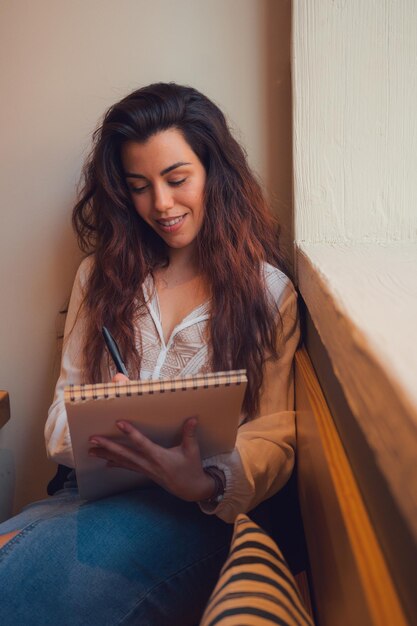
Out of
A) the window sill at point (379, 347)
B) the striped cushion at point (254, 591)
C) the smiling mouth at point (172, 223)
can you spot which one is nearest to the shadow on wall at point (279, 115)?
the smiling mouth at point (172, 223)

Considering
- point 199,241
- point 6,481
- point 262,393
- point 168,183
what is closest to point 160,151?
point 168,183

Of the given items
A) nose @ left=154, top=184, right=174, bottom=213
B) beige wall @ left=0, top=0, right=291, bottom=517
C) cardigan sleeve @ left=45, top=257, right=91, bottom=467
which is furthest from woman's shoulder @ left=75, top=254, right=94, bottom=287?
nose @ left=154, top=184, right=174, bottom=213

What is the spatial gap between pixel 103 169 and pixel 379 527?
77cm

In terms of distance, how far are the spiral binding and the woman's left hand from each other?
69mm

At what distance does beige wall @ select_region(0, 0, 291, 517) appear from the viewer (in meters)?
1.02

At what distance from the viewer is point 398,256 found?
744 millimetres

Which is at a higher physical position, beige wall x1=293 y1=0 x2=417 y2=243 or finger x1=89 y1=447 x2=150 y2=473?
beige wall x1=293 y1=0 x2=417 y2=243

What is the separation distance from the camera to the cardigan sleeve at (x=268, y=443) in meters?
0.77

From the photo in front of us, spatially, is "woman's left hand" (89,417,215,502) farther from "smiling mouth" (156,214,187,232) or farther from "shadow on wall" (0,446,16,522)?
"shadow on wall" (0,446,16,522)

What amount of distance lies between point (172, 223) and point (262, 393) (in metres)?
0.33

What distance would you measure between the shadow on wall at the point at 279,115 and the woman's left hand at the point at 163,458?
1.49 ft

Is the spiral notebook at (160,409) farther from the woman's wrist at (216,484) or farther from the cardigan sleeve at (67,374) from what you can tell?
the cardigan sleeve at (67,374)

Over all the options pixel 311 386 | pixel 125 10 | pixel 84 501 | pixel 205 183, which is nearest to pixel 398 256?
pixel 311 386

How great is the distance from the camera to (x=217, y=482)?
2.50 feet
